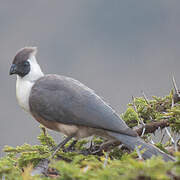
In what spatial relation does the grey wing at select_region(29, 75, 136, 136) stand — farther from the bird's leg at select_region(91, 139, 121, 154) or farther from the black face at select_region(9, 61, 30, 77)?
the black face at select_region(9, 61, 30, 77)

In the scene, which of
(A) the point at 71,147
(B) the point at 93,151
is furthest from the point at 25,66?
(B) the point at 93,151

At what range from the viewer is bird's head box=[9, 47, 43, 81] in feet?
14.5

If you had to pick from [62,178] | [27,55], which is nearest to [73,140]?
[27,55]

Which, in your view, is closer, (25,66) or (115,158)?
(115,158)

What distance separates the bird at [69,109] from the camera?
3.61m

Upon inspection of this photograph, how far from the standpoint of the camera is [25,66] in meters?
4.46

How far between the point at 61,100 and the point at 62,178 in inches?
83.4

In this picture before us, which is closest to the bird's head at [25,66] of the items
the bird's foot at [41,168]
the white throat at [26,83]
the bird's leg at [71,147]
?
the white throat at [26,83]

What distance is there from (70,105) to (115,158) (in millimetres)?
993

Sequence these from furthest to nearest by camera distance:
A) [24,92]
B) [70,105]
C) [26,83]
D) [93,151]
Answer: [26,83] → [24,92] → [70,105] → [93,151]

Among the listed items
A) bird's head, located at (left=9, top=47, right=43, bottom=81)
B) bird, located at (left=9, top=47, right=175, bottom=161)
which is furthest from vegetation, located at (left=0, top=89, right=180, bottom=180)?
bird's head, located at (left=9, top=47, right=43, bottom=81)

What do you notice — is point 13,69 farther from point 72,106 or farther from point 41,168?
point 41,168

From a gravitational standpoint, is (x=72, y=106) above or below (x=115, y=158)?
above

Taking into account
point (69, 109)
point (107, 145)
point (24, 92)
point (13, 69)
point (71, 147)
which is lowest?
point (71, 147)
